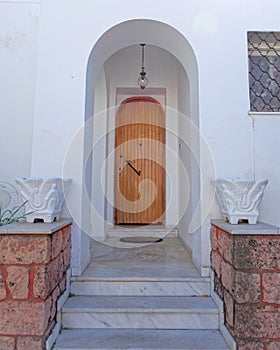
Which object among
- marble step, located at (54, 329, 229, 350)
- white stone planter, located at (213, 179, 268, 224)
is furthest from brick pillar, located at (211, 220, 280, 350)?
white stone planter, located at (213, 179, 268, 224)

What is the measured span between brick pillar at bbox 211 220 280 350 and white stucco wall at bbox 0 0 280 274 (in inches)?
24.8

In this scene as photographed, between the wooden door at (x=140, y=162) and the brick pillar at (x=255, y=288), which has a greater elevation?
the wooden door at (x=140, y=162)

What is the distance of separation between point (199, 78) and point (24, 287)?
217cm

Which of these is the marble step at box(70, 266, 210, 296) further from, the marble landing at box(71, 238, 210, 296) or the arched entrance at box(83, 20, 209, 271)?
the arched entrance at box(83, 20, 209, 271)

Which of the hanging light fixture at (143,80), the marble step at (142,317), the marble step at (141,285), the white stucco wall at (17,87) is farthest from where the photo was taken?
the hanging light fixture at (143,80)

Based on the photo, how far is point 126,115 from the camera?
4828mm

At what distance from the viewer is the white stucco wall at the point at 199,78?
238 centimetres

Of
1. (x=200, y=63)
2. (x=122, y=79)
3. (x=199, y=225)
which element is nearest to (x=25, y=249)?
(x=199, y=225)

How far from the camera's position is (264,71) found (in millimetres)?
2693

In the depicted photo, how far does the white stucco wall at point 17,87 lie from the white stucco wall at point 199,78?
0.52m

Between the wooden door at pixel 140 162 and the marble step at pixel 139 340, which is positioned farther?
the wooden door at pixel 140 162

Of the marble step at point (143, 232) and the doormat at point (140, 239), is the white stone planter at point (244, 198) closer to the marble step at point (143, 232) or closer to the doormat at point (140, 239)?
the doormat at point (140, 239)

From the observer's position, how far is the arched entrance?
2553 millimetres

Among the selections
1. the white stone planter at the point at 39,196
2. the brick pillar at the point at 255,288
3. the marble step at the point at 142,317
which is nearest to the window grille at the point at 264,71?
the brick pillar at the point at 255,288
